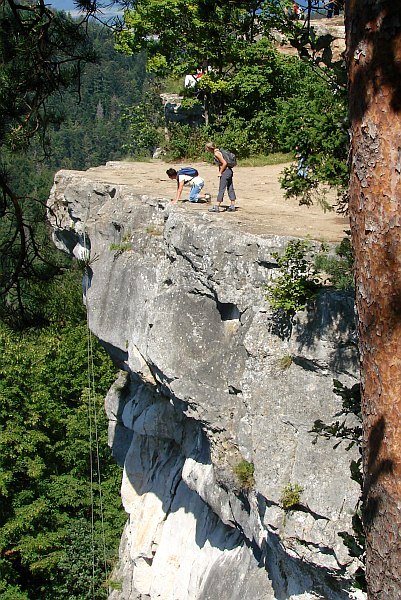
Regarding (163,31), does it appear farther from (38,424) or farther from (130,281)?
(38,424)

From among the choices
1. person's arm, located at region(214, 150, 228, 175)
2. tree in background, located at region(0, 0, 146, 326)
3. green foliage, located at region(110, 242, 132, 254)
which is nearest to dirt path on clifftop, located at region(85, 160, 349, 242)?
person's arm, located at region(214, 150, 228, 175)

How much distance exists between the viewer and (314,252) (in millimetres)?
8555

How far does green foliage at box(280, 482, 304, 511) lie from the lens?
26.7 ft

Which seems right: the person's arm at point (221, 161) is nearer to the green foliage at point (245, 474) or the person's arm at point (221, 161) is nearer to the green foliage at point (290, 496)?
the green foliage at point (245, 474)

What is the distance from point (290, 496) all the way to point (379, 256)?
5.17 m

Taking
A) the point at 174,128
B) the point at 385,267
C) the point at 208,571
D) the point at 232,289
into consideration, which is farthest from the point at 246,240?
the point at 174,128

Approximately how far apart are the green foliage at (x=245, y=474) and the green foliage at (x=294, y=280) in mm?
1975

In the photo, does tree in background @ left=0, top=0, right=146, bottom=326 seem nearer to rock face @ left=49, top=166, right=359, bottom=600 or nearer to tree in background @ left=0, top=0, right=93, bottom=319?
tree in background @ left=0, top=0, right=93, bottom=319

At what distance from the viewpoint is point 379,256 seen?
11.7 ft

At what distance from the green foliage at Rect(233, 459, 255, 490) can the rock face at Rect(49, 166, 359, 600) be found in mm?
26

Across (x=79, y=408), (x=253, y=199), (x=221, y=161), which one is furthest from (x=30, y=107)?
(x=79, y=408)

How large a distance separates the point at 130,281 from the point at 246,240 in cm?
258

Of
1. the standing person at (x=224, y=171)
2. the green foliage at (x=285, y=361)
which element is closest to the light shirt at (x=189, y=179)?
the standing person at (x=224, y=171)

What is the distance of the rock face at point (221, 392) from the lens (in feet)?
26.4
